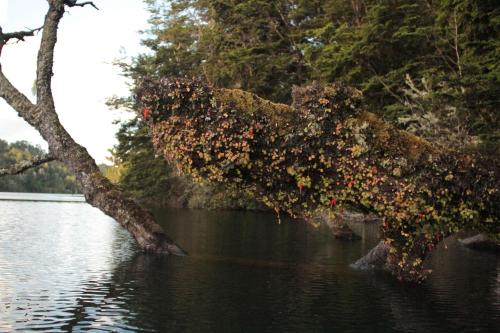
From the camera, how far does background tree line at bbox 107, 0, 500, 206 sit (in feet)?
59.8

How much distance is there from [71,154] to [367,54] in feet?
48.2

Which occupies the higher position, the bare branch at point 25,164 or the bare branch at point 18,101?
the bare branch at point 18,101

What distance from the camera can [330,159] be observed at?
1331cm

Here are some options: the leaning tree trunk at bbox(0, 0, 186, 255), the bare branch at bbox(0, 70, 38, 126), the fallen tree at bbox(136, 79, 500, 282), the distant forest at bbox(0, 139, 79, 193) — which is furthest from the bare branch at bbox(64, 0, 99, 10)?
the distant forest at bbox(0, 139, 79, 193)

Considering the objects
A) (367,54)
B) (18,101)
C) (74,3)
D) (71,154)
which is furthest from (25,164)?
(367,54)

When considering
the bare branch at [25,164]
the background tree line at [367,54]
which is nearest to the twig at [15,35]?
the bare branch at [25,164]

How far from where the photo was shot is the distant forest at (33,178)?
148 metres

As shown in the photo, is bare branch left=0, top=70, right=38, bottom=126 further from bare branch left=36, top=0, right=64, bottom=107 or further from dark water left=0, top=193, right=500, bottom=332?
dark water left=0, top=193, right=500, bottom=332

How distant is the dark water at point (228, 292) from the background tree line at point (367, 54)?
4671 millimetres

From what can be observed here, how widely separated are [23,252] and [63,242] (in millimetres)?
3521

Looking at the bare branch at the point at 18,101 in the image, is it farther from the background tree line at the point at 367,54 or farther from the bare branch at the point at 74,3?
the background tree line at the point at 367,54

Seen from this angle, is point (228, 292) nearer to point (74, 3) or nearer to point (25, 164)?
point (25, 164)

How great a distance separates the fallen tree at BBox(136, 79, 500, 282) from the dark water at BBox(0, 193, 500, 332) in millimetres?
1918

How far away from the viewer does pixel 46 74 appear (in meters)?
19.5
